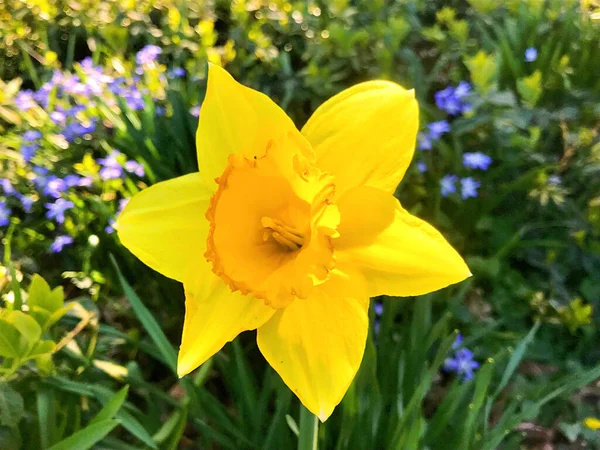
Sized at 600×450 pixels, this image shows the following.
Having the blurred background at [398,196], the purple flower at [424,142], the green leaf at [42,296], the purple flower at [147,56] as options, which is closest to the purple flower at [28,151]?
the blurred background at [398,196]

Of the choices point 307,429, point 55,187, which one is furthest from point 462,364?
point 55,187

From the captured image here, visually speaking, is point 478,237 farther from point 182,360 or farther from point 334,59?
point 182,360

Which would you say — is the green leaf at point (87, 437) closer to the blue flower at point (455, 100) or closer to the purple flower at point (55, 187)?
the purple flower at point (55, 187)

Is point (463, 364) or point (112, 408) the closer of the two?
point (112, 408)

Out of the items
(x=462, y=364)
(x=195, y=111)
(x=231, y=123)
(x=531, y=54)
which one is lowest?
(x=462, y=364)

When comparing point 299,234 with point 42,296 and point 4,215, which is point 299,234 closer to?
point 42,296

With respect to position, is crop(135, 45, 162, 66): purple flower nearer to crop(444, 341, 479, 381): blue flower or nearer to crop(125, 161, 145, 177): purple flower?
crop(125, 161, 145, 177): purple flower

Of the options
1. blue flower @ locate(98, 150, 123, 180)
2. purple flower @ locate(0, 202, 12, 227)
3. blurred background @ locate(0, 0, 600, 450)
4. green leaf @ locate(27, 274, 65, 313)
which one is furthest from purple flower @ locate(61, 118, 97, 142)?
green leaf @ locate(27, 274, 65, 313)
